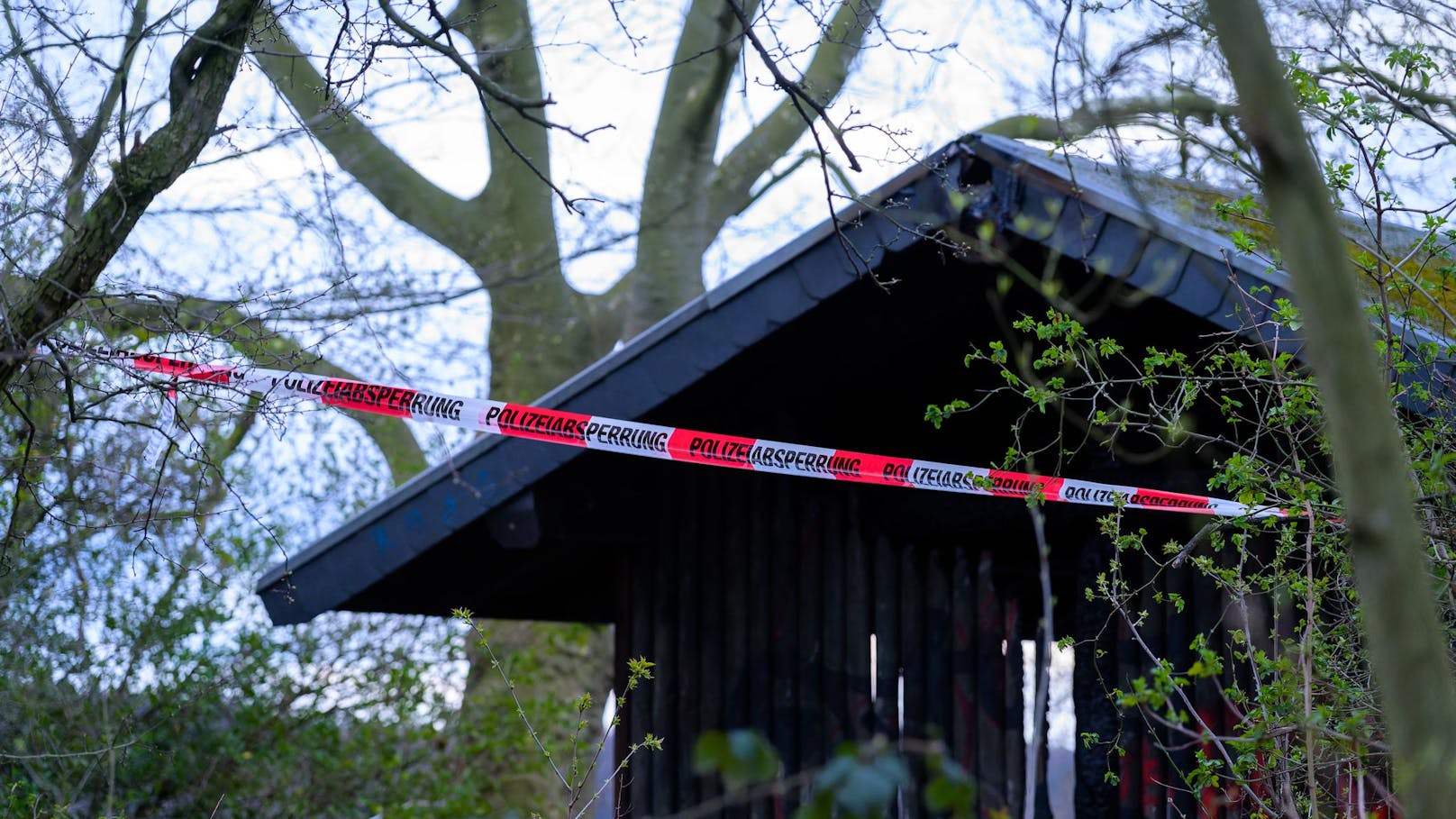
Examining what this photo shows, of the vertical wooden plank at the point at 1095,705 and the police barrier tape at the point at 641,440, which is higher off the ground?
the police barrier tape at the point at 641,440

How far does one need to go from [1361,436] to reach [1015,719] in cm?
462

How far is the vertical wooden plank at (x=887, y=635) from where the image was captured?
19.1ft

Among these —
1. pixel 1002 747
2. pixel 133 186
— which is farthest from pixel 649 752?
pixel 133 186

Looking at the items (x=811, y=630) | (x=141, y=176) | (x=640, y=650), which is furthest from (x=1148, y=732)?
(x=141, y=176)

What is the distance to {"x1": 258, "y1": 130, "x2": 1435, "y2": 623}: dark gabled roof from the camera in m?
4.27

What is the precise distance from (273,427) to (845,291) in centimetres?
209

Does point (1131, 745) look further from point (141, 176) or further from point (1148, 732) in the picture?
point (141, 176)

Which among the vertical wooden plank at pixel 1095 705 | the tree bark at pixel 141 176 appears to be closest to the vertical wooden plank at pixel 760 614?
the vertical wooden plank at pixel 1095 705

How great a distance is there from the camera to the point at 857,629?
232 inches

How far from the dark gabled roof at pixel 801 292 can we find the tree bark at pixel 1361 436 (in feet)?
7.82

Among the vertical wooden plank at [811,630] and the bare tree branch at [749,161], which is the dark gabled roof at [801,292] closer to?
the vertical wooden plank at [811,630]

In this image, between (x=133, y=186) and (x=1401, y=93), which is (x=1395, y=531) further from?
(x=133, y=186)

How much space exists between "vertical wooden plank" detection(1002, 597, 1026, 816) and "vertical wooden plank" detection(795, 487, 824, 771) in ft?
2.48

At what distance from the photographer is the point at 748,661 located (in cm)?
617
